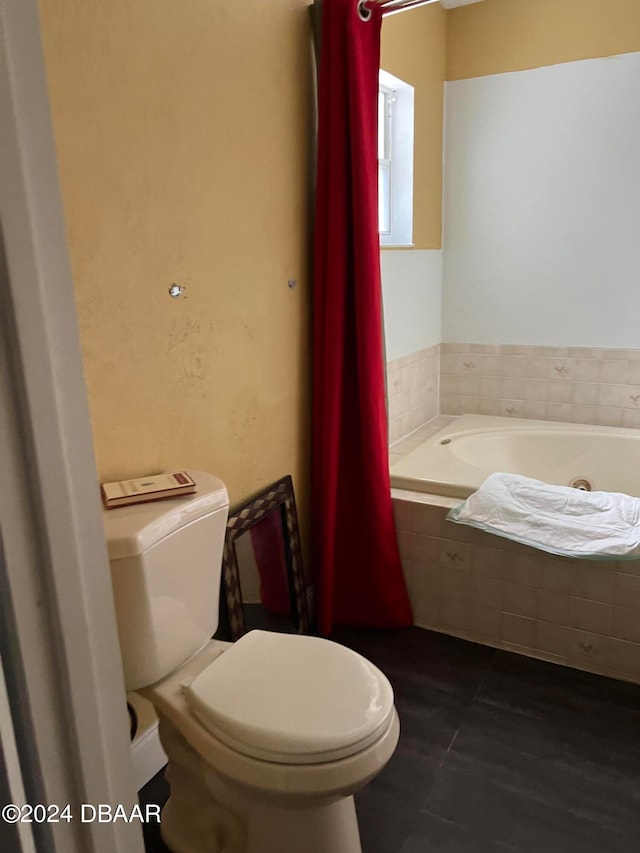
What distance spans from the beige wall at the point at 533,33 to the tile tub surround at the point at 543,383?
126 centimetres

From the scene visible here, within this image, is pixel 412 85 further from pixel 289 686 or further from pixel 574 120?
pixel 289 686

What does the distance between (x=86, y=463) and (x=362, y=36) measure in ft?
5.98

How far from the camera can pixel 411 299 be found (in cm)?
293

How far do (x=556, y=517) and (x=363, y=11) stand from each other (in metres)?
1.70

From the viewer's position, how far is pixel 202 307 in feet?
5.58

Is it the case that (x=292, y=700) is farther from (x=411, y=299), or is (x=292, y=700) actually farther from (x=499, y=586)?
(x=411, y=299)

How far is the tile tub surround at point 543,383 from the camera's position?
292 centimetres

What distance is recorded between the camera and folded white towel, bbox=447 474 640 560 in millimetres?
1938

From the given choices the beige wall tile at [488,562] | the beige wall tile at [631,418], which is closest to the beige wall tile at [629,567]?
the beige wall tile at [488,562]

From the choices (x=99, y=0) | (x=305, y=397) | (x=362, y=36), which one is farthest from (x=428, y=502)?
(x=99, y=0)

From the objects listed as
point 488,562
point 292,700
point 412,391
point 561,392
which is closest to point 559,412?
point 561,392

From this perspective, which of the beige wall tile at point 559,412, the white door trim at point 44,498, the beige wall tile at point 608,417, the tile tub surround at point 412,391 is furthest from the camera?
the beige wall tile at point 559,412

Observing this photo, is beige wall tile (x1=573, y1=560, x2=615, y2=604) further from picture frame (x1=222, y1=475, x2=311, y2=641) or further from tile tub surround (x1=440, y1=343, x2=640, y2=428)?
tile tub surround (x1=440, y1=343, x2=640, y2=428)

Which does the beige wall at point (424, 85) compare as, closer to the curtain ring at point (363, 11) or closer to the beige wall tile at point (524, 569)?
the curtain ring at point (363, 11)
